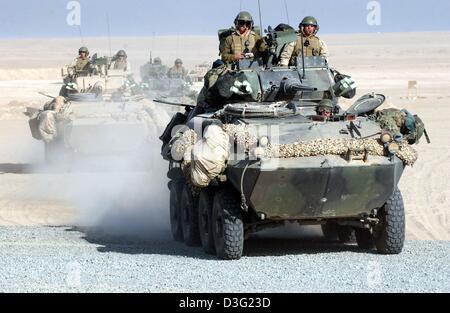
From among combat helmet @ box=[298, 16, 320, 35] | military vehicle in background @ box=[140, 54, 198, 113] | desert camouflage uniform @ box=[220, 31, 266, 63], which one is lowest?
military vehicle in background @ box=[140, 54, 198, 113]

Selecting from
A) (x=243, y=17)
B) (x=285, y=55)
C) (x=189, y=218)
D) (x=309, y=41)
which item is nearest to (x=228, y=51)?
(x=243, y=17)

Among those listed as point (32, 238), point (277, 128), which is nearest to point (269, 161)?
point (277, 128)

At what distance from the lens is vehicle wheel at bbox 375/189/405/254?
37.4 ft

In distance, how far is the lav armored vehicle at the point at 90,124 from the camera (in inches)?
814

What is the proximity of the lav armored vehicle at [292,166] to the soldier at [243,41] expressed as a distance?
105cm

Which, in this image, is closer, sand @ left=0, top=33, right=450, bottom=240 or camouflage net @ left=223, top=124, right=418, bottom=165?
camouflage net @ left=223, top=124, right=418, bottom=165

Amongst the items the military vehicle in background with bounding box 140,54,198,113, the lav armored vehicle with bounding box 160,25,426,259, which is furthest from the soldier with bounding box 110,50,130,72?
the lav armored vehicle with bounding box 160,25,426,259

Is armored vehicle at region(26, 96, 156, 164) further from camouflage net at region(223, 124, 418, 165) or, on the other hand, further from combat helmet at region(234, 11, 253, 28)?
camouflage net at region(223, 124, 418, 165)

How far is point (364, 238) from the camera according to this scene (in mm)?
12328

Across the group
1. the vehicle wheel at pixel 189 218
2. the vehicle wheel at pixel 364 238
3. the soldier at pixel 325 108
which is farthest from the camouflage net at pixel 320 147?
the vehicle wheel at pixel 189 218

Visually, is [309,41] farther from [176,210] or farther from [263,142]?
[263,142]

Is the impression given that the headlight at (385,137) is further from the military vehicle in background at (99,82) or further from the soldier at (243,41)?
the military vehicle in background at (99,82)

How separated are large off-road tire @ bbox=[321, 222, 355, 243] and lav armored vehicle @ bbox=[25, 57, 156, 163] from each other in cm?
767
